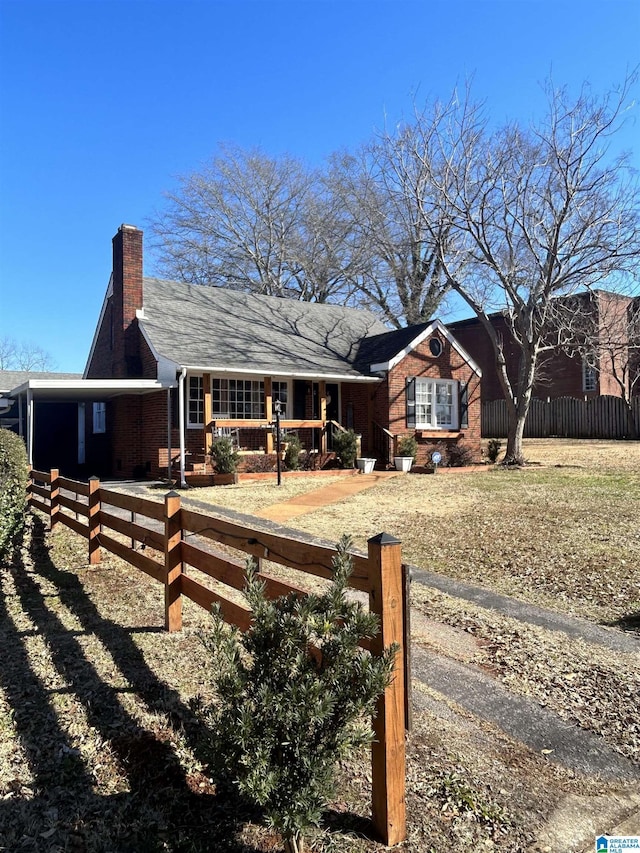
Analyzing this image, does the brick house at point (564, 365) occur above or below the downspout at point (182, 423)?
above

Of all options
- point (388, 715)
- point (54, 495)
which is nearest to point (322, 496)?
point (54, 495)

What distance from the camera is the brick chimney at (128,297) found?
1644cm

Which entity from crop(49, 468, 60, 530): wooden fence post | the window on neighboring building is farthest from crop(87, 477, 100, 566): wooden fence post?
the window on neighboring building

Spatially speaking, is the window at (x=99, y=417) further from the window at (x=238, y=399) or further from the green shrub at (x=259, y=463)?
the green shrub at (x=259, y=463)

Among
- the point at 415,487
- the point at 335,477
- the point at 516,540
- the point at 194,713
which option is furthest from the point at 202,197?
the point at 194,713

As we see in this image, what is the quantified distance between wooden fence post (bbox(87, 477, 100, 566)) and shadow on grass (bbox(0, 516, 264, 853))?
2.18 meters

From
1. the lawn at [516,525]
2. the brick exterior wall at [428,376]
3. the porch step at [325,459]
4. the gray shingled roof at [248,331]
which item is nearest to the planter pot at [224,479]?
the lawn at [516,525]

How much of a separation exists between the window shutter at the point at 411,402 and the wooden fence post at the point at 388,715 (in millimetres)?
16275

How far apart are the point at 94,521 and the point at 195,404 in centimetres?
948

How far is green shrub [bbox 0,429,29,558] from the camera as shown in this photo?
5755 millimetres

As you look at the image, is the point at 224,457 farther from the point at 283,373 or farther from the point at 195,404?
the point at 283,373

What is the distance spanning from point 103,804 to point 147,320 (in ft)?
50.4

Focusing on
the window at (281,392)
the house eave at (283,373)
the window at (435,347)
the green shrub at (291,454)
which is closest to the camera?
the house eave at (283,373)

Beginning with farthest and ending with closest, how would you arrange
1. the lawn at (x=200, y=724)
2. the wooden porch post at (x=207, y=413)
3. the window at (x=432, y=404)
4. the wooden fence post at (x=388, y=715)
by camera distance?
the window at (x=432, y=404)
the wooden porch post at (x=207, y=413)
the lawn at (x=200, y=724)
the wooden fence post at (x=388, y=715)
